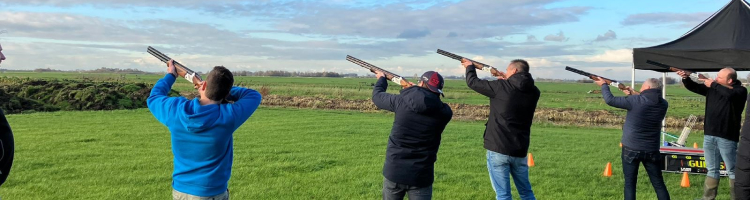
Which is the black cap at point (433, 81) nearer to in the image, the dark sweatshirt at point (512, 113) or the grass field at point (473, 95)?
the dark sweatshirt at point (512, 113)

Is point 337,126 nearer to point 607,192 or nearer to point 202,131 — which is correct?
point 607,192

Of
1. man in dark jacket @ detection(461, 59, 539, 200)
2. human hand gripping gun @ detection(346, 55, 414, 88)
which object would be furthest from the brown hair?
man in dark jacket @ detection(461, 59, 539, 200)

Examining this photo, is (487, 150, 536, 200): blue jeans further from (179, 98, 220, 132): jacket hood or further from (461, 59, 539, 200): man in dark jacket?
(179, 98, 220, 132): jacket hood

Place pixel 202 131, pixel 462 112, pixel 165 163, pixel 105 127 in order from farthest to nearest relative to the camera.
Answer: pixel 462 112 < pixel 105 127 < pixel 165 163 < pixel 202 131

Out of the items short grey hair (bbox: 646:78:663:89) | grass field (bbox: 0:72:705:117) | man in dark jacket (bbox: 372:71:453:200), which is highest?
short grey hair (bbox: 646:78:663:89)

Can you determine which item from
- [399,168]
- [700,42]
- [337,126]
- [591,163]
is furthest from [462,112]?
[399,168]

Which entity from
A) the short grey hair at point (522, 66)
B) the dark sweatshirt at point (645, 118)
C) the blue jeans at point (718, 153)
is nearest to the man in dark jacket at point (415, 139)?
the short grey hair at point (522, 66)

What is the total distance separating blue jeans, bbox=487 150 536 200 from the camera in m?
5.12

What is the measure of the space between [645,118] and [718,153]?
1.76m

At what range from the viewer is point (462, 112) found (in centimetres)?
2844

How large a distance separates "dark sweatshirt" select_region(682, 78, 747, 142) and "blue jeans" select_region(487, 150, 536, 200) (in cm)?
301

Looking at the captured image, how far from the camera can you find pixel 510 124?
16.6 ft

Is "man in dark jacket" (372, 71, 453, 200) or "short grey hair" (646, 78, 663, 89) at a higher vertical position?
"short grey hair" (646, 78, 663, 89)

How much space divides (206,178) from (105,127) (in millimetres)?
13512
